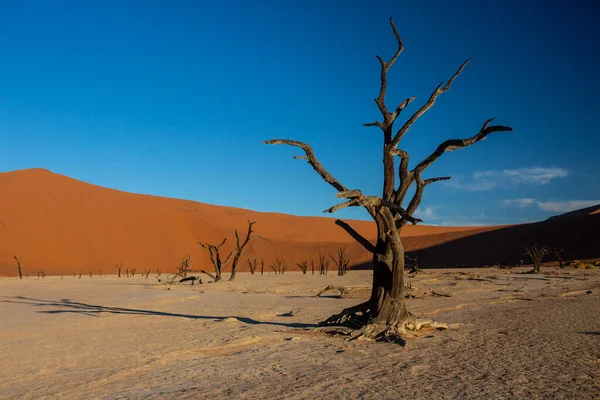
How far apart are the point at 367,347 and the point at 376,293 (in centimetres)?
128

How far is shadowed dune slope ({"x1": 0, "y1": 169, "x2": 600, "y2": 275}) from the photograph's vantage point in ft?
163

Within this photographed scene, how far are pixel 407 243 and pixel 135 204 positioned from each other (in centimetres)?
4245

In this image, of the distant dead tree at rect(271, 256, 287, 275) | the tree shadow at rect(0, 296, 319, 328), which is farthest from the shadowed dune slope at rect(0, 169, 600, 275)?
the tree shadow at rect(0, 296, 319, 328)

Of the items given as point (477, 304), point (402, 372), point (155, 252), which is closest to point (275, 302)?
point (477, 304)

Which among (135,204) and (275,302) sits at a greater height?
(135,204)

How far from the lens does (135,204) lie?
244 feet

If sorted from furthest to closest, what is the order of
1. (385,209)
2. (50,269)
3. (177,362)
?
(50,269) < (385,209) < (177,362)

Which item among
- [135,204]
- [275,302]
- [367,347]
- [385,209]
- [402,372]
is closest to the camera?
[402,372]

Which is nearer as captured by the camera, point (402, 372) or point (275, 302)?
point (402, 372)

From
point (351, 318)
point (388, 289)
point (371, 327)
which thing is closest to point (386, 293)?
point (388, 289)

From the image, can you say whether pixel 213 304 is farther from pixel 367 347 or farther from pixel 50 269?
pixel 50 269

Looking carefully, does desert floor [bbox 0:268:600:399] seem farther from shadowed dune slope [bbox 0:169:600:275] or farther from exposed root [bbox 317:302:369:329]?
shadowed dune slope [bbox 0:169:600:275]

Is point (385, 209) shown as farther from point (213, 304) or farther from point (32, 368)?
point (213, 304)

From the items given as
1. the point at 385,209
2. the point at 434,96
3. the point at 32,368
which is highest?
the point at 434,96
